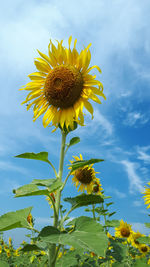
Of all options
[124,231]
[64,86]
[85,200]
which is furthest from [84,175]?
[85,200]

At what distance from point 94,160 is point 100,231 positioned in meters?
0.56

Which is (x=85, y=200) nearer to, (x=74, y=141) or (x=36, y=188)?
(x=36, y=188)

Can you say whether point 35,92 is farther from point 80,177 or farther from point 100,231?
point 80,177

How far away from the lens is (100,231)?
1.85 meters

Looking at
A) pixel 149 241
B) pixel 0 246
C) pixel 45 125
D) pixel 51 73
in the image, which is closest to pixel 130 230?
pixel 149 241

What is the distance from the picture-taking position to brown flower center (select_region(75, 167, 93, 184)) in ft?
17.6

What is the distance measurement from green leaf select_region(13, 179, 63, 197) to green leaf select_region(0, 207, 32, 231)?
0.28 metres

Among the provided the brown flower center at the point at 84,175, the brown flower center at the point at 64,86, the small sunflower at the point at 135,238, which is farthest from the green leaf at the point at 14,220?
the small sunflower at the point at 135,238

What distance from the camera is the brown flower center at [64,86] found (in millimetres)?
2951

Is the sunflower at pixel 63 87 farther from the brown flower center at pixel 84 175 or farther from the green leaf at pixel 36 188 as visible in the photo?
the brown flower center at pixel 84 175

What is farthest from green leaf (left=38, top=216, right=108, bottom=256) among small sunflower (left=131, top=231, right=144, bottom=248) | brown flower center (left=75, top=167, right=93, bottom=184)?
small sunflower (left=131, top=231, right=144, bottom=248)

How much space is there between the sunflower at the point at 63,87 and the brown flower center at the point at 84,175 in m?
2.47

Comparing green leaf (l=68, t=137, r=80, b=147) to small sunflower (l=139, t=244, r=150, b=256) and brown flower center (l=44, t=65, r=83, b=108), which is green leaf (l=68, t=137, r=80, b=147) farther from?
small sunflower (l=139, t=244, r=150, b=256)

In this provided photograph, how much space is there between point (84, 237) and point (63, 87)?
1760 mm
